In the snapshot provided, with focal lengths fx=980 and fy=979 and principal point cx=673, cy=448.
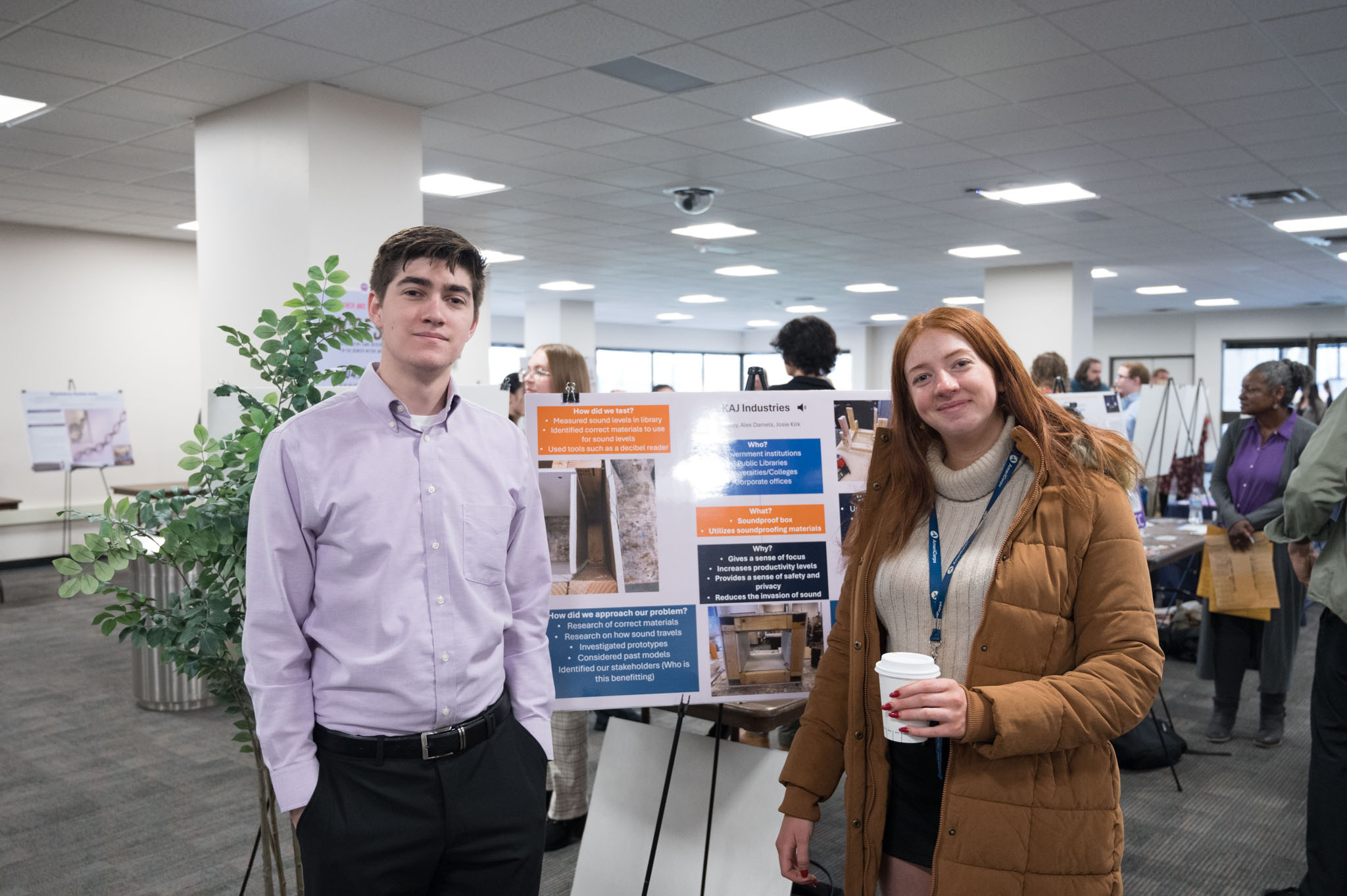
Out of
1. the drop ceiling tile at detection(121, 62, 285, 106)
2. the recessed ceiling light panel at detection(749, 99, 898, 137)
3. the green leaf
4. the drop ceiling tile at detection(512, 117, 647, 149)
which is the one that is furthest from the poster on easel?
the green leaf

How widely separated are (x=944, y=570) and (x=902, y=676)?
24 cm

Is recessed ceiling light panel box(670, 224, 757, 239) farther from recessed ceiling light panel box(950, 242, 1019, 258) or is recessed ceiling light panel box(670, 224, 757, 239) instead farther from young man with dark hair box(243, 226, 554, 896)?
young man with dark hair box(243, 226, 554, 896)

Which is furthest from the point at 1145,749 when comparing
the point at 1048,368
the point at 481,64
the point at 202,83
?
the point at 202,83

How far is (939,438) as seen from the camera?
1682 millimetres

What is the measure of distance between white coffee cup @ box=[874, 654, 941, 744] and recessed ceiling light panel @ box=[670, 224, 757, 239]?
7.45 m

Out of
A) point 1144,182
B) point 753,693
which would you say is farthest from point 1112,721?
point 1144,182

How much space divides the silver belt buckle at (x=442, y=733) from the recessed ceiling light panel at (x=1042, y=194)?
21.3ft

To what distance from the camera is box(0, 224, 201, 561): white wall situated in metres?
8.77

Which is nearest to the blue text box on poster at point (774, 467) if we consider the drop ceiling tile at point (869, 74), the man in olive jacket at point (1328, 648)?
the man in olive jacket at point (1328, 648)

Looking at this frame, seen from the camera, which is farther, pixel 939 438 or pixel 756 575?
pixel 756 575

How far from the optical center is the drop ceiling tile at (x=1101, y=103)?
4816 mm

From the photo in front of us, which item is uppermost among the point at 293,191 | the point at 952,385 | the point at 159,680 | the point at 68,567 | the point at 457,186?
the point at 457,186

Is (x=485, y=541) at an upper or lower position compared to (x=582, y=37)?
lower

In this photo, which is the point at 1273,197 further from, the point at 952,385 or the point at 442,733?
the point at 442,733
